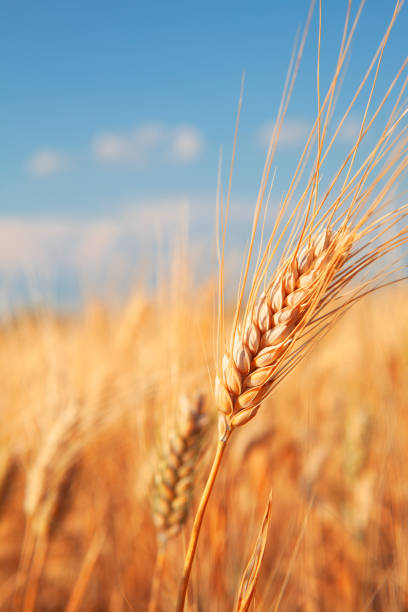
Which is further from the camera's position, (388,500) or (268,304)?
(388,500)

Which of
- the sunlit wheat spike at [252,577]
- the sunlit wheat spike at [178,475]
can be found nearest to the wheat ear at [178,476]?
the sunlit wheat spike at [178,475]

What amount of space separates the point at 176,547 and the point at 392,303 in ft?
8.46

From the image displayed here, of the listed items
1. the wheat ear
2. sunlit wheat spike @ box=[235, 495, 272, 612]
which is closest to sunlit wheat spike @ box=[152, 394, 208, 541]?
the wheat ear

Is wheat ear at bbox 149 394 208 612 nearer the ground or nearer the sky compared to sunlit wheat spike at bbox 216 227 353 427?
nearer the ground

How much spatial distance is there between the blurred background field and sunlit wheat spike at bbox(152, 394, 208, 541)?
0.20 feet

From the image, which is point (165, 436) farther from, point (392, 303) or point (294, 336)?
point (392, 303)

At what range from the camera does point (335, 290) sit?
31.4 inches

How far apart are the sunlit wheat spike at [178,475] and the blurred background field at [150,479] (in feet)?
0.20

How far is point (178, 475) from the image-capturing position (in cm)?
105

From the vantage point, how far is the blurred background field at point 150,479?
142cm

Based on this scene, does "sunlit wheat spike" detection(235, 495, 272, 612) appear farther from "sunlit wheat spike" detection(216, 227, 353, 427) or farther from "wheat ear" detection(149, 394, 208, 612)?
"wheat ear" detection(149, 394, 208, 612)

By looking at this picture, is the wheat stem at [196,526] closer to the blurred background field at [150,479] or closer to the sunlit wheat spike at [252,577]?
the sunlit wheat spike at [252,577]

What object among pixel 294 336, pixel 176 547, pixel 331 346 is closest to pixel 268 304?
pixel 294 336

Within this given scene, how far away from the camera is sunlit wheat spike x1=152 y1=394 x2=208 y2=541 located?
A: 1.05 m
